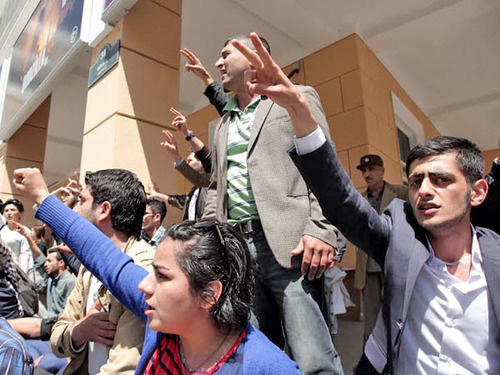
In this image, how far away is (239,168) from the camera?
1781 millimetres

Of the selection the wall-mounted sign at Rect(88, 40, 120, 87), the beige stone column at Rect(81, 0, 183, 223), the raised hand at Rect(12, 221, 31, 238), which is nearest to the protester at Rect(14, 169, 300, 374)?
the beige stone column at Rect(81, 0, 183, 223)

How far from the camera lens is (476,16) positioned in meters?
5.19

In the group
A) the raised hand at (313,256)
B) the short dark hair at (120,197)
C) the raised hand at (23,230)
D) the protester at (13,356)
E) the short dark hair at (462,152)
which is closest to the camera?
the protester at (13,356)

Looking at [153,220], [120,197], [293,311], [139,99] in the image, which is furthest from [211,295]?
[139,99]

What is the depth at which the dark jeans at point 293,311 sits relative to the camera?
4.45 feet

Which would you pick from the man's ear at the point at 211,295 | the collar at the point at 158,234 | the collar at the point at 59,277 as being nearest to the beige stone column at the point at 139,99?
the collar at the point at 158,234

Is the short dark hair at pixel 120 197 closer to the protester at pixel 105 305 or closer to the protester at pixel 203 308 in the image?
the protester at pixel 105 305

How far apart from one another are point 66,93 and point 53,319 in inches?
210

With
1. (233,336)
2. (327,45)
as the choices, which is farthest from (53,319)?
(327,45)

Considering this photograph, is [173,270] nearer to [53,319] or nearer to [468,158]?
[468,158]

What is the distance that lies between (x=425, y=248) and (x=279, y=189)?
0.61m

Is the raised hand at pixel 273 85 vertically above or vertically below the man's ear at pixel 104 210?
above

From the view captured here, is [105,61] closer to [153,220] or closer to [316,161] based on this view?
[153,220]

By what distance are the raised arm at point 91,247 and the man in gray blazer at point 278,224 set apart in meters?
0.49
